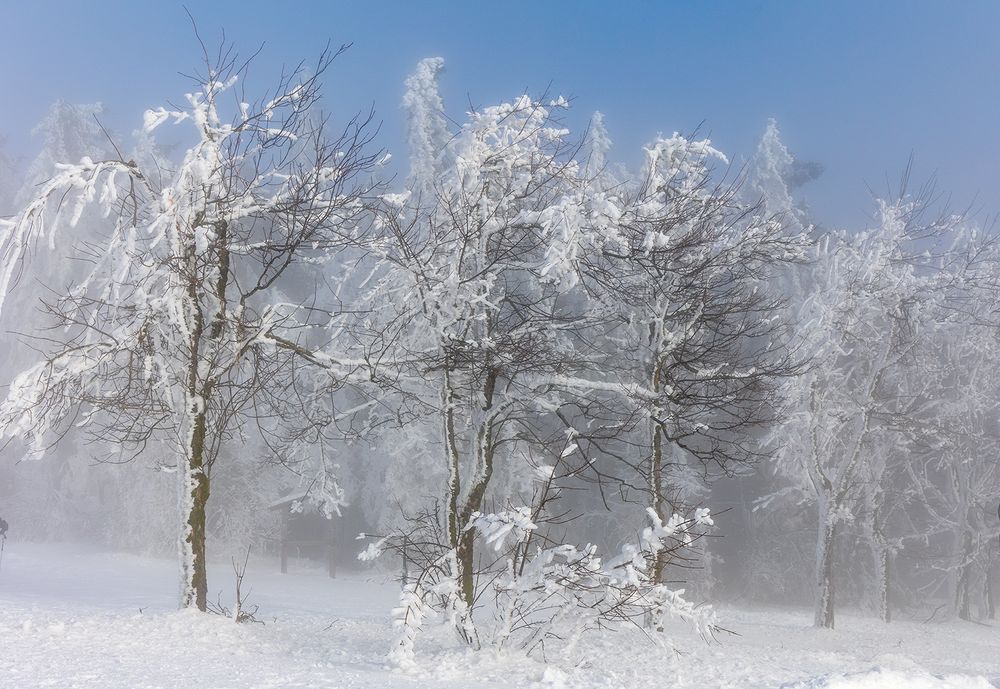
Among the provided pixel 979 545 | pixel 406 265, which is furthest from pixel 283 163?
pixel 979 545

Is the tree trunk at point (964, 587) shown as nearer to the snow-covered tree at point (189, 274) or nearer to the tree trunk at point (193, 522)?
the snow-covered tree at point (189, 274)

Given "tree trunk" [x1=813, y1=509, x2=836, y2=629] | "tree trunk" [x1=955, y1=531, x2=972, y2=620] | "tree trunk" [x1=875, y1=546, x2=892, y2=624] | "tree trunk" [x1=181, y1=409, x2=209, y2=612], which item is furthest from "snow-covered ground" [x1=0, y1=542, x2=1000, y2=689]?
"tree trunk" [x1=955, y1=531, x2=972, y2=620]

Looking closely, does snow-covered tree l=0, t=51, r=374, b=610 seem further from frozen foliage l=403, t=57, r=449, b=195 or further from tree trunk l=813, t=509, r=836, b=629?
frozen foliage l=403, t=57, r=449, b=195

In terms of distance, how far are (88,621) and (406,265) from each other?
476cm

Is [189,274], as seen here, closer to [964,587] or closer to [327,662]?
[327,662]

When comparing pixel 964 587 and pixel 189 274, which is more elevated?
pixel 189 274

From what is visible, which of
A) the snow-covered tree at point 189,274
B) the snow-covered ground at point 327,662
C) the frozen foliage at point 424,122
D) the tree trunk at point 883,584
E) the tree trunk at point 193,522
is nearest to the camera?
the snow-covered ground at point 327,662

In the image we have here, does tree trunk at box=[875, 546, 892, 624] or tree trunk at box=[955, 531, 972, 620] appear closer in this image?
tree trunk at box=[875, 546, 892, 624]

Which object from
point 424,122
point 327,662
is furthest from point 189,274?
point 424,122

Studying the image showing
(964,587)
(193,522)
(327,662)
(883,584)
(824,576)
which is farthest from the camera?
(964,587)

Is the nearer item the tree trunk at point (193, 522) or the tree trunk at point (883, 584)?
the tree trunk at point (193, 522)

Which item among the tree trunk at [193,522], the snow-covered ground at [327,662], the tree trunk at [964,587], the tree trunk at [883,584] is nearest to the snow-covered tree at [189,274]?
the tree trunk at [193,522]

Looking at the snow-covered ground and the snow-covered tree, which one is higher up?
the snow-covered tree

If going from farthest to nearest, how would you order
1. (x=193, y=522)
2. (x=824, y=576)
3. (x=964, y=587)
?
(x=964, y=587) → (x=824, y=576) → (x=193, y=522)
